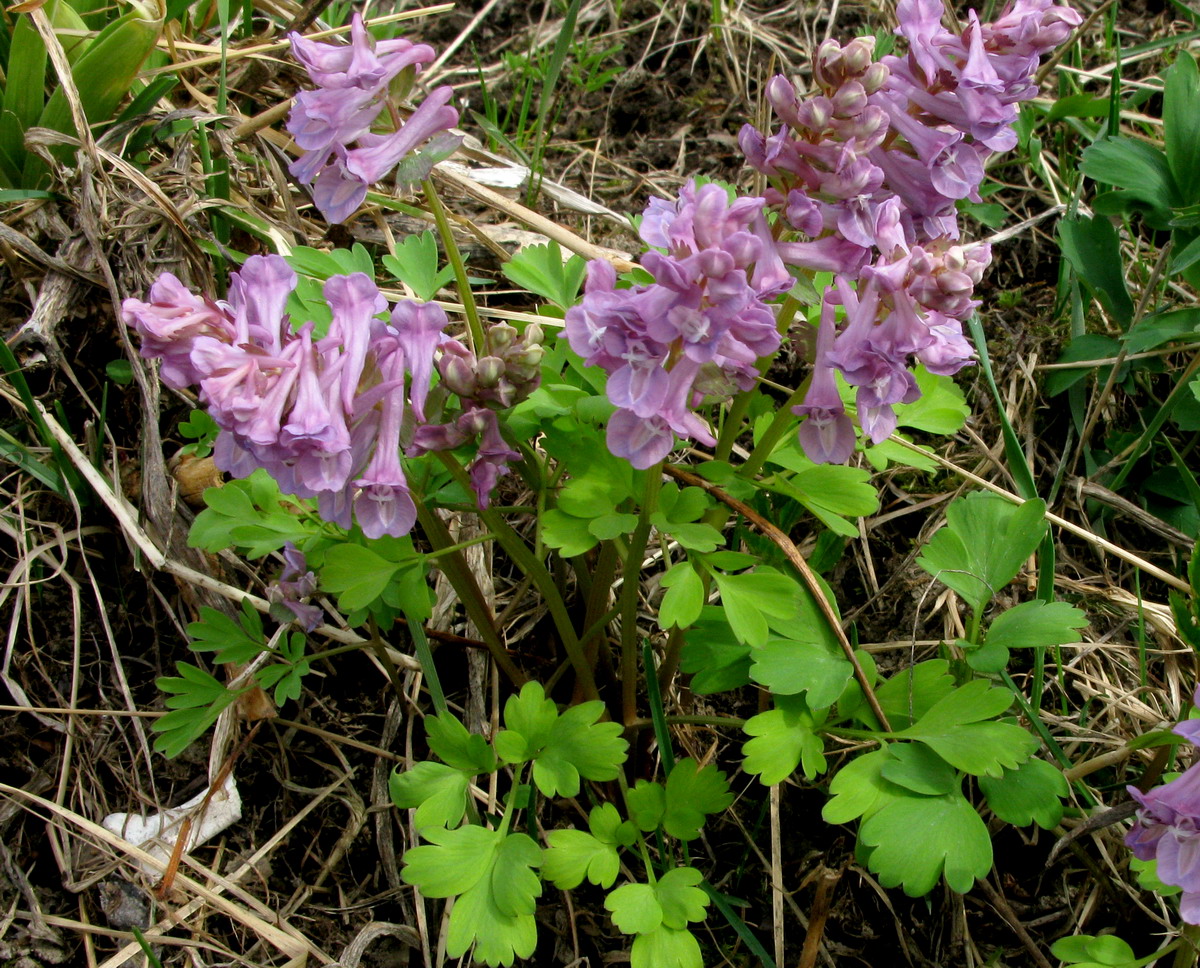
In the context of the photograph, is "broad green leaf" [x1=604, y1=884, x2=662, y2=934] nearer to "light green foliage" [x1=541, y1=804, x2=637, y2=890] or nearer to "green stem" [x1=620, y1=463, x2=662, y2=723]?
"light green foliage" [x1=541, y1=804, x2=637, y2=890]

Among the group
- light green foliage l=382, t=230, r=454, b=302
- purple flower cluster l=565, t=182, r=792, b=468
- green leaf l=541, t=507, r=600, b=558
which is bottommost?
green leaf l=541, t=507, r=600, b=558

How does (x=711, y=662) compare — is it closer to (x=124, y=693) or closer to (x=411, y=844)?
(x=411, y=844)

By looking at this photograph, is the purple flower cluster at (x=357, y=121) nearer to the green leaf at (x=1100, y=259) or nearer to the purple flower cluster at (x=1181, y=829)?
the purple flower cluster at (x=1181, y=829)

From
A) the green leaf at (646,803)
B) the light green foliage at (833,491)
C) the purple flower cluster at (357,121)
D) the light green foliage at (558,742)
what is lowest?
the green leaf at (646,803)

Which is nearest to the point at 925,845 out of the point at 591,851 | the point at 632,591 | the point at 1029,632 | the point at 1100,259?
the point at 1029,632

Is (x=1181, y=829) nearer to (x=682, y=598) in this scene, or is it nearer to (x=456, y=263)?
(x=682, y=598)

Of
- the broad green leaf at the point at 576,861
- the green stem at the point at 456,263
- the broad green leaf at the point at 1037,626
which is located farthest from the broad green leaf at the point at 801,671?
the green stem at the point at 456,263

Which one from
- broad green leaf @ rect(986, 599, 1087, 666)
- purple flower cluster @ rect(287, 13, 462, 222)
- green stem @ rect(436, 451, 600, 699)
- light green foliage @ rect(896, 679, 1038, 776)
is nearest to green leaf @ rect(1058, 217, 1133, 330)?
broad green leaf @ rect(986, 599, 1087, 666)
